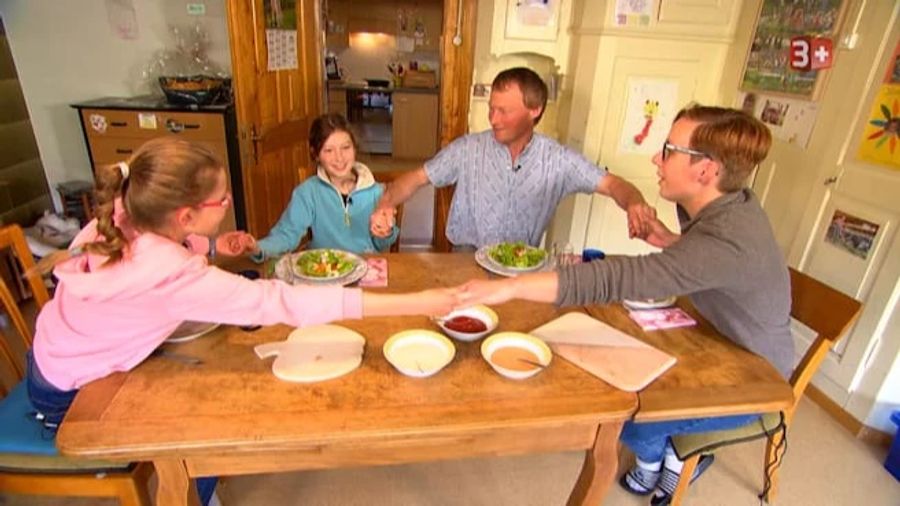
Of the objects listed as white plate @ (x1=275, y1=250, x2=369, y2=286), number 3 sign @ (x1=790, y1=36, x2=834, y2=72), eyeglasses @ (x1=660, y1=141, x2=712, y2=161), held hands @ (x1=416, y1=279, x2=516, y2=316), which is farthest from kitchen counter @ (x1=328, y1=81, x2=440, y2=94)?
held hands @ (x1=416, y1=279, x2=516, y2=316)

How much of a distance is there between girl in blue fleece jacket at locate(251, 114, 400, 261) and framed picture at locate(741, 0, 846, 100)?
212 centimetres

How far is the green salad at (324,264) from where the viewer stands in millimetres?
1441

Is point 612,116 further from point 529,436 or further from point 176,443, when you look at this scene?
point 176,443

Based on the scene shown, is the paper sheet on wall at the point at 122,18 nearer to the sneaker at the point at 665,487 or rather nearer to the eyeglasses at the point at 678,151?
the eyeglasses at the point at 678,151

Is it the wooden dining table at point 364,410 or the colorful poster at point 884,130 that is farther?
the colorful poster at point 884,130

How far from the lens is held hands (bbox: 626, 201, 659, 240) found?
1697 mm

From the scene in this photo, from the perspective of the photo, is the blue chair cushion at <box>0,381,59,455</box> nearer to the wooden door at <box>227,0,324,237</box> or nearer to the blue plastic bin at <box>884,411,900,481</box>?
the wooden door at <box>227,0,324,237</box>

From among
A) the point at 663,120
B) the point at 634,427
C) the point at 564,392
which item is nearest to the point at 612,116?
the point at 663,120

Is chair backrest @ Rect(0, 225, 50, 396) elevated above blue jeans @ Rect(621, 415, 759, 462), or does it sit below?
above

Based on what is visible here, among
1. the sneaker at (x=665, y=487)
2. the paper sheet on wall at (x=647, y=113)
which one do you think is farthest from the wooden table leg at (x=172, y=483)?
the paper sheet on wall at (x=647, y=113)

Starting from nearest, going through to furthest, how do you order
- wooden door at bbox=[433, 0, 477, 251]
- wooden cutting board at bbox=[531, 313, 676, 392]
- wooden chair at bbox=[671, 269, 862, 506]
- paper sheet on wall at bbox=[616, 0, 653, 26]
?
wooden cutting board at bbox=[531, 313, 676, 392] < wooden chair at bbox=[671, 269, 862, 506] < paper sheet on wall at bbox=[616, 0, 653, 26] < wooden door at bbox=[433, 0, 477, 251]

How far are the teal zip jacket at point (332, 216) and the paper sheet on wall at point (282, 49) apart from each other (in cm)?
119

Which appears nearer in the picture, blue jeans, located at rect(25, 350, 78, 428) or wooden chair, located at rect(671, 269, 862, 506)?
blue jeans, located at rect(25, 350, 78, 428)

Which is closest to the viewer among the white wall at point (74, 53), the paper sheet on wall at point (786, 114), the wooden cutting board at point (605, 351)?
the wooden cutting board at point (605, 351)
